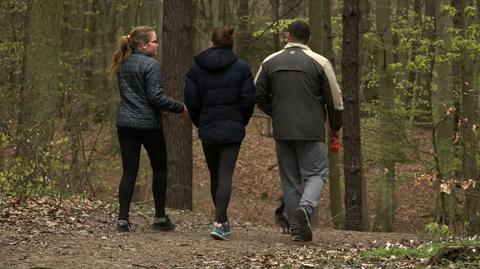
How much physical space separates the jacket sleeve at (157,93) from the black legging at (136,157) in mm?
331

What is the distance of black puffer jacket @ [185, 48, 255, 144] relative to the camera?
8.38m

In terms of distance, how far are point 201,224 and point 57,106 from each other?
13.8 feet

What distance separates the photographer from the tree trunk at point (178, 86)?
11820mm

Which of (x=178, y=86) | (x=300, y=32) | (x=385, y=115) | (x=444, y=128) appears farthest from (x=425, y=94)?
(x=300, y=32)

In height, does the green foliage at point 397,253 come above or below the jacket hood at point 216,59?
below

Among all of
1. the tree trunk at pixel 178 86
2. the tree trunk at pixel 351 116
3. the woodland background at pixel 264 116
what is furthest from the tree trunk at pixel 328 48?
the tree trunk at pixel 351 116

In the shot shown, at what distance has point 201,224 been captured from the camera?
10555 mm

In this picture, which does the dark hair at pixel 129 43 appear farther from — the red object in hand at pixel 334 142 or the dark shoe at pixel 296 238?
the dark shoe at pixel 296 238

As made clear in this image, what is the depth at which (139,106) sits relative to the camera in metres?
8.54

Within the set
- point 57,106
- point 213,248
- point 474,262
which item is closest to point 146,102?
point 213,248

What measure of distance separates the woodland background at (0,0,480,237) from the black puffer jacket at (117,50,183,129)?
286 centimetres

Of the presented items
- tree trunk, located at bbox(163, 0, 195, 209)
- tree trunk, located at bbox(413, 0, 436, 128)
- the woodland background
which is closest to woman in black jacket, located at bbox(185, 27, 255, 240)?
the woodland background

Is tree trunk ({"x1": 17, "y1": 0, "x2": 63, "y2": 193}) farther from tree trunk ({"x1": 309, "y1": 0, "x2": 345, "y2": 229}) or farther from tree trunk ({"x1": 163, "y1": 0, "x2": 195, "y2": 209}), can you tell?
tree trunk ({"x1": 309, "y1": 0, "x2": 345, "y2": 229})

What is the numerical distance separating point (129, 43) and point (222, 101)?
4.05 feet
